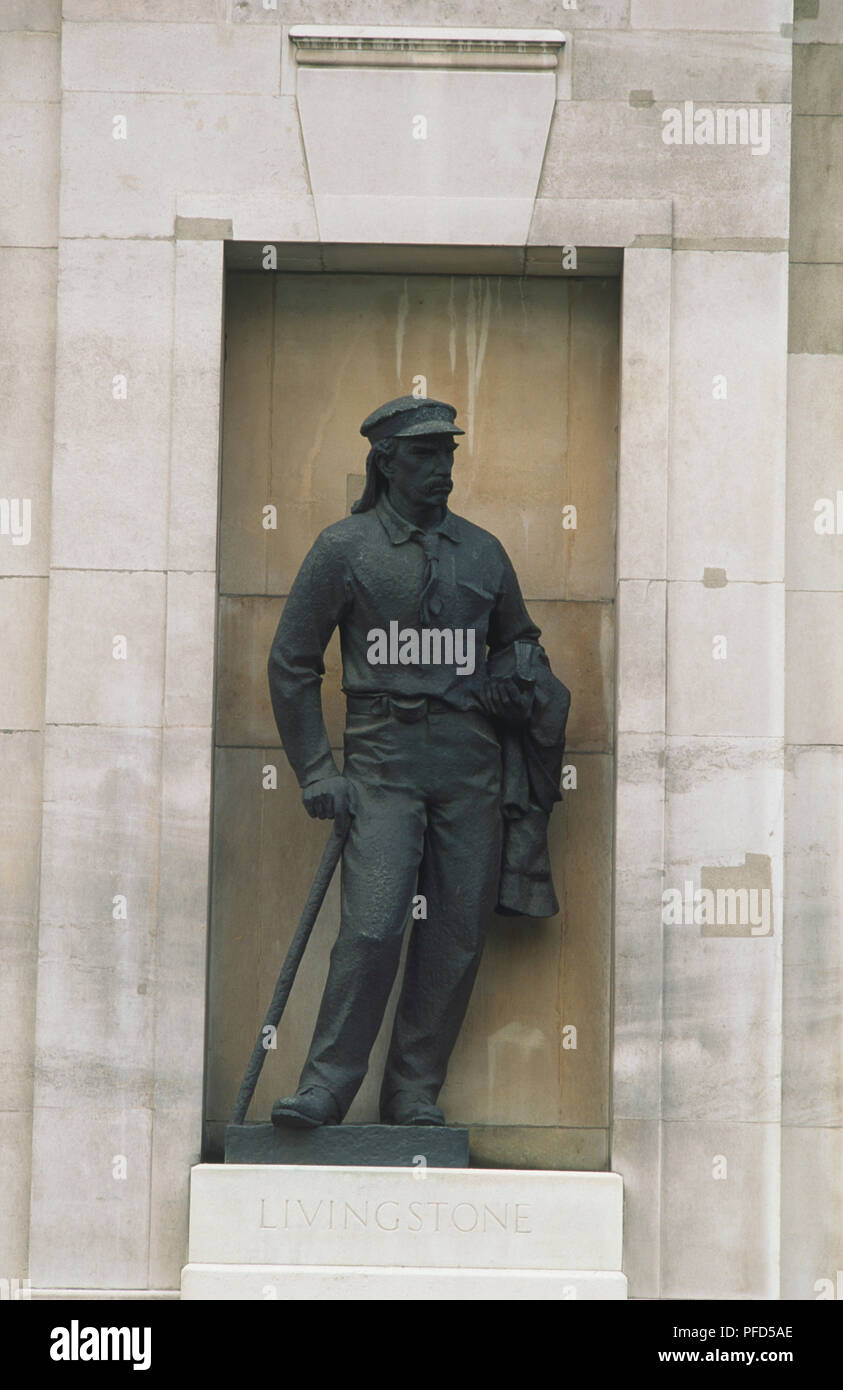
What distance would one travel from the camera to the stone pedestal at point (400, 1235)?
1053cm

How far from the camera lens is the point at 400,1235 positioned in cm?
1059

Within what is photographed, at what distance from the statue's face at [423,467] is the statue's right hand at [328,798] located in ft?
4.73

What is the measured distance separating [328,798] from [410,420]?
1896 mm

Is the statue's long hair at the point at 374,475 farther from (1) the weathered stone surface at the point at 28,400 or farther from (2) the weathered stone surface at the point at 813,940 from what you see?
(2) the weathered stone surface at the point at 813,940

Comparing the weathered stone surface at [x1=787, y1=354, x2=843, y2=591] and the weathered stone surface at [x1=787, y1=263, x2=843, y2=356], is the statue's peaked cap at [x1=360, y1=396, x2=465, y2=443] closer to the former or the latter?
the weathered stone surface at [x1=787, y1=354, x2=843, y2=591]

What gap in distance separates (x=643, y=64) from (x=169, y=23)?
2.45 m

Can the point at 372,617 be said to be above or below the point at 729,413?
below

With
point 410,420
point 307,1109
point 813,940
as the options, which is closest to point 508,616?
point 410,420

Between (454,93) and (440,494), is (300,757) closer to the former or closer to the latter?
(440,494)

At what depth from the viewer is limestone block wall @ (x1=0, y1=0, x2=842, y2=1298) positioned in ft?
35.7

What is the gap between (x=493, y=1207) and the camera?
10.6 metres

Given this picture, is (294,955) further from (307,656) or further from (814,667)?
(814,667)

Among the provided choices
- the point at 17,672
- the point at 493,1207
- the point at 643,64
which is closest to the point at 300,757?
the point at 17,672

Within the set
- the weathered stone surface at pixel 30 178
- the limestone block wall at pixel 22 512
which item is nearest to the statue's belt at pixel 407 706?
the limestone block wall at pixel 22 512
